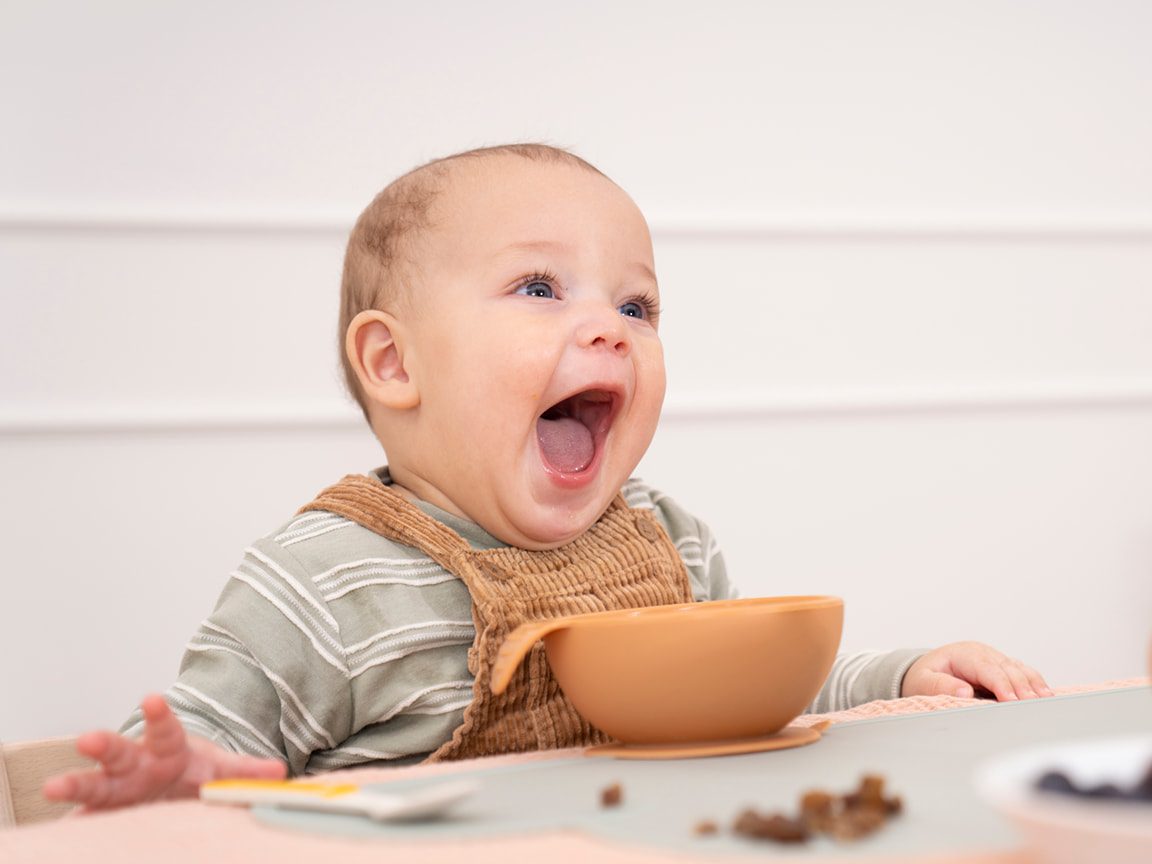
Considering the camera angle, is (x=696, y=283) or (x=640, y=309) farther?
(x=696, y=283)

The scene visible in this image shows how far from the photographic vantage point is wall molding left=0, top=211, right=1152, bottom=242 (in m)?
1.43

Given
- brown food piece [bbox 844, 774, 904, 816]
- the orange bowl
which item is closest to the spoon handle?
the orange bowl

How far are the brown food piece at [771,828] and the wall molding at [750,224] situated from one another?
1.21 metres

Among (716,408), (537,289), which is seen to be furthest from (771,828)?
(716,408)

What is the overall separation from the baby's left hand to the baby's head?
0.85ft

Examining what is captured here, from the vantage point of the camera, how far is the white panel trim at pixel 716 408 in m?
1.41

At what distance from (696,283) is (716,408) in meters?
0.17

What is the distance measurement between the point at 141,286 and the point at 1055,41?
4.22ft

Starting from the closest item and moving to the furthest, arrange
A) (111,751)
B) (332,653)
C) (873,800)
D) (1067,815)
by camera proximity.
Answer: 1. (1067,815)
2. (873,800)
3. (111,751)
4. (332,653)

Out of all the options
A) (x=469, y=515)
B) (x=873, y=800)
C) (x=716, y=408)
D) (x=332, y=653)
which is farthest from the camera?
(x=716, y=408)

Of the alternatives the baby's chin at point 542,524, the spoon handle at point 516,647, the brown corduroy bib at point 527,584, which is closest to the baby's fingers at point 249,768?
the spoon handle at point 516,647

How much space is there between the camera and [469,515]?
96 cm

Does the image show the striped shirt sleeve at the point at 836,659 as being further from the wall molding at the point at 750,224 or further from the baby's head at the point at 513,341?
the wall molding at the point at 750,224

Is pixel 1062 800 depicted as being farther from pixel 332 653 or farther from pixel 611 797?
pixel 332 653
